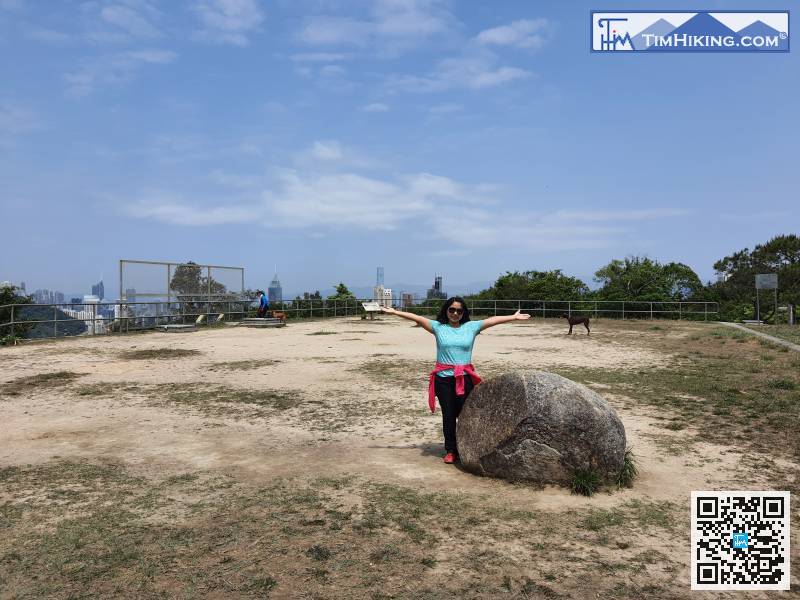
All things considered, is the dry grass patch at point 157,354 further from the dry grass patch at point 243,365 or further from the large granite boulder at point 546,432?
the large granite boulder at point 546,432

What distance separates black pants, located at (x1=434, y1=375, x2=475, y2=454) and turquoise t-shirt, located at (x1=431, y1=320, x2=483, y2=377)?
10cm

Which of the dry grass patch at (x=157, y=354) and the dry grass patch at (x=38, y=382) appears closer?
the dry grass patch at (x=38, y=382)

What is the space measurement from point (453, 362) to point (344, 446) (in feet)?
6.05

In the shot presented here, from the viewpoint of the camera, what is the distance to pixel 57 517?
4.30m

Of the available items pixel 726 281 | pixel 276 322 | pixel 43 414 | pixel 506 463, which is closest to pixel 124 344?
pixel 276 322

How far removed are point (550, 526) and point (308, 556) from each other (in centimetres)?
188

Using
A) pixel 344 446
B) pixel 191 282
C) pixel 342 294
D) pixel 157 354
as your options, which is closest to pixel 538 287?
pixel 342 294

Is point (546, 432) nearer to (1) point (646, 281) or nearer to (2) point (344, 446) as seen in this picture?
(2) point (344, 446)

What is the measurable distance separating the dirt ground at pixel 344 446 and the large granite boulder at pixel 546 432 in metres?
0.21

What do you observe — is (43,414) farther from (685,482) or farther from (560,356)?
(560,356)

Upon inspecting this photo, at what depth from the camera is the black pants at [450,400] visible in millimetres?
5551

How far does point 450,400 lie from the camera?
219 inches

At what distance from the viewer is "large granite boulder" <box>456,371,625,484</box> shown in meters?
4.78

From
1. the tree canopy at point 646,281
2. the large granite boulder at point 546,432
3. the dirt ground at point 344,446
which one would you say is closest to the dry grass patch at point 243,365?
the dirt ground at point 344,446
